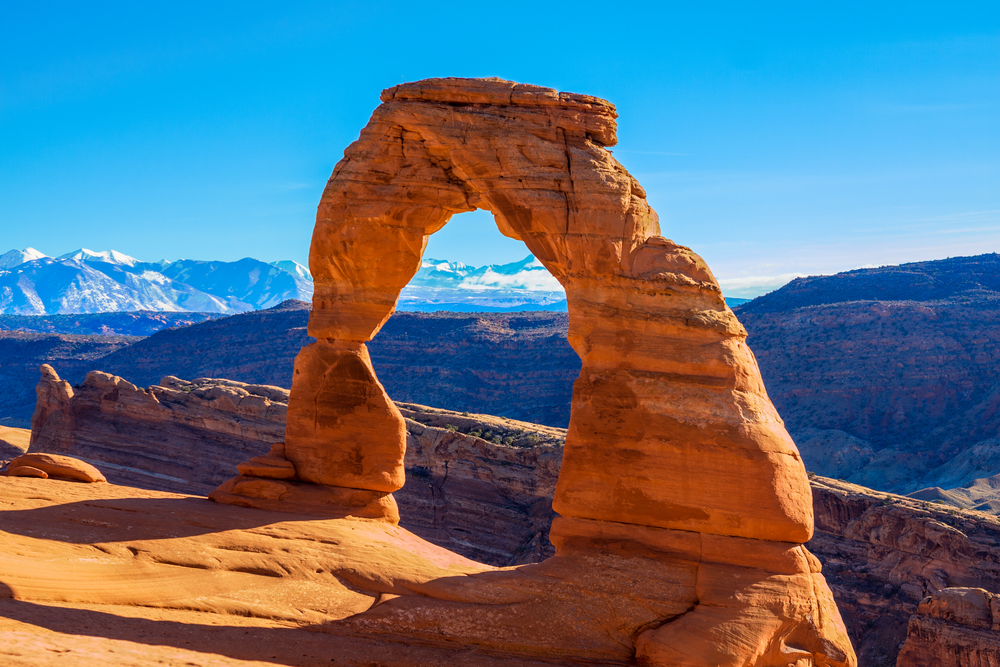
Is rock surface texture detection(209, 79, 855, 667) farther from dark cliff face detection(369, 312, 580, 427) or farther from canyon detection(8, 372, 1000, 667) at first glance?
dark cliff face detection(369, 312, 580, 427)

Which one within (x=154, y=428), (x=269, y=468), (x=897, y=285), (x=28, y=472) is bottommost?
(x=154, y=428)

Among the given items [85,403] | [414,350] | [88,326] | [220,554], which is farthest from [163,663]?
[88,326]

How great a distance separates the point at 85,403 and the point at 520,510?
21.9 metres

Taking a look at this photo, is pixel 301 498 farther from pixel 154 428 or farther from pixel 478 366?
pixel 478 366

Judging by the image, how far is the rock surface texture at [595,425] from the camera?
1402 cm

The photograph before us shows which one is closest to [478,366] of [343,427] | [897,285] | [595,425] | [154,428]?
[154,428]

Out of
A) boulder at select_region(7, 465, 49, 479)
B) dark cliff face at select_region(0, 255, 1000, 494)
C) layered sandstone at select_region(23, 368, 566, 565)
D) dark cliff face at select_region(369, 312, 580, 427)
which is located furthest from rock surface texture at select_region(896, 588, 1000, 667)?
dark cliff face at select_region(369, 312, 580, 427)

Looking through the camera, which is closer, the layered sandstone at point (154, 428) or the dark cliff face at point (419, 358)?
the layered sandstone at point (154, 428)

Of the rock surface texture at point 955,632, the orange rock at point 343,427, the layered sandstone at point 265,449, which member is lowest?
the rock surface texture at point 955,632

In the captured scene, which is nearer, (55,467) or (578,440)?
(578,440)

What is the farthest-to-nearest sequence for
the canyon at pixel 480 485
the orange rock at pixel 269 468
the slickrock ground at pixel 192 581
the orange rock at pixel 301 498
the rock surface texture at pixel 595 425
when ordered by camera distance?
the canyon at pixel 480 485, the orange rock at pixel 269 468, the orange rock at pixel 301 498, the rock surface texture at pixel 595 425, the slickrock ground at pixel 192 581

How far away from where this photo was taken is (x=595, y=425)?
50.7 feet

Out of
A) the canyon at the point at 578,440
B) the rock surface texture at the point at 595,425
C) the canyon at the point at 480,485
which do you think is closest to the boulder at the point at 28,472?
the canyon at the point at 578,440

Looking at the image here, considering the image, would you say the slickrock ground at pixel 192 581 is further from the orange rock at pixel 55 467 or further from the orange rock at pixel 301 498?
the orange rock at pixel 55 467
